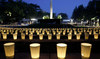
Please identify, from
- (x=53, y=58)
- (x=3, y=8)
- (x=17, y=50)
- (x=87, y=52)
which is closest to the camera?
(x=87, y=52)

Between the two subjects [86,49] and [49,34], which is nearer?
[86,49]

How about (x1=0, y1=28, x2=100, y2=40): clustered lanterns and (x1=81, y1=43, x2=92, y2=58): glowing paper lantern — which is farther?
(x1=0, y1=28, x2=100, y2=40): clustered lanterns

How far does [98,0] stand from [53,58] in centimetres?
3047

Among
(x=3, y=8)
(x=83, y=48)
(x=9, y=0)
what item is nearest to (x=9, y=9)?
(x=3, y=8)

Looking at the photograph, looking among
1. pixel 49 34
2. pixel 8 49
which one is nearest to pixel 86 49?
pixel 8 49

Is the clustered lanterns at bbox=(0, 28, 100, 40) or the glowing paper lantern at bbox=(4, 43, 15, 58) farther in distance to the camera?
the clustered lanterns at bbox=(0, 28, 100, 40)

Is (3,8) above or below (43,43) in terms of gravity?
above

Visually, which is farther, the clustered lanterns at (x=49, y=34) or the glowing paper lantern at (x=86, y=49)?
the clustered lanterns at (x=49, y=34)

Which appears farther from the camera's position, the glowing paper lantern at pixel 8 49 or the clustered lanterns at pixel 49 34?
the clustered lanterns at pixel 49 34

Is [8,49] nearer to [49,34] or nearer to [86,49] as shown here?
[86,49]

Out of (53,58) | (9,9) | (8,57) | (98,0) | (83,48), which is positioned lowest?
(53,58)

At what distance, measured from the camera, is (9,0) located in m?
29.4

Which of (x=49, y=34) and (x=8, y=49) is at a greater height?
(x=49, y=34)

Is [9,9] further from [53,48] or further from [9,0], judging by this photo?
[53,48]
